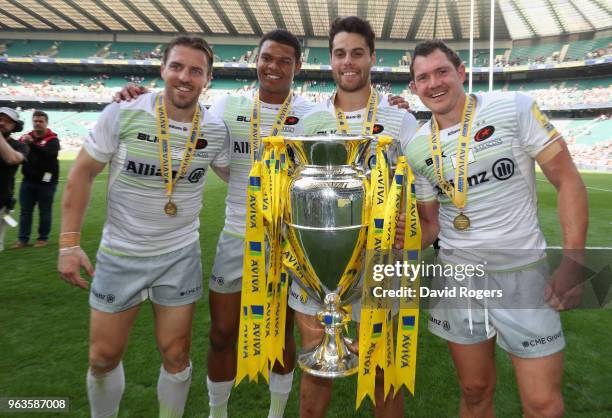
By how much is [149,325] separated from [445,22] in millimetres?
33995

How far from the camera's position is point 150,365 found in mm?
3109

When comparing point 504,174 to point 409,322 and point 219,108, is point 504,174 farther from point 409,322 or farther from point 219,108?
point 219,108

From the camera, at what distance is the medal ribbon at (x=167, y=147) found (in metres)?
2.06

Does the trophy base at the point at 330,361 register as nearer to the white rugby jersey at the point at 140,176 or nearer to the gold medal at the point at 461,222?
the gold medal at the point at 461,222

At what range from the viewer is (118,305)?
2010 mm

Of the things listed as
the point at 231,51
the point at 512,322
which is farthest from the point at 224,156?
the point at 231,51

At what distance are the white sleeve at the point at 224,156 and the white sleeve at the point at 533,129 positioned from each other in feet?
5.01

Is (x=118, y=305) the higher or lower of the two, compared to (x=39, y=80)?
lower

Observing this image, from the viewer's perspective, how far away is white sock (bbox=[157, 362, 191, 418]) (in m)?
2.12

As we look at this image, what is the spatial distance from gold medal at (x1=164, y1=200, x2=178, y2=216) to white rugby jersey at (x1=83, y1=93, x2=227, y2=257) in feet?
0.10

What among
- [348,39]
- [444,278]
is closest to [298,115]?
[348,39]

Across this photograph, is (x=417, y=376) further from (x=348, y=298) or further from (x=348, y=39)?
(x=348, y=39)

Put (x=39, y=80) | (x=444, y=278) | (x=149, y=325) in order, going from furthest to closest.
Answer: (x=39, y=80) → (x=149, y=325) → (x=444, y=278)

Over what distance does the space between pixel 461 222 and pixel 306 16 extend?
33699mm
